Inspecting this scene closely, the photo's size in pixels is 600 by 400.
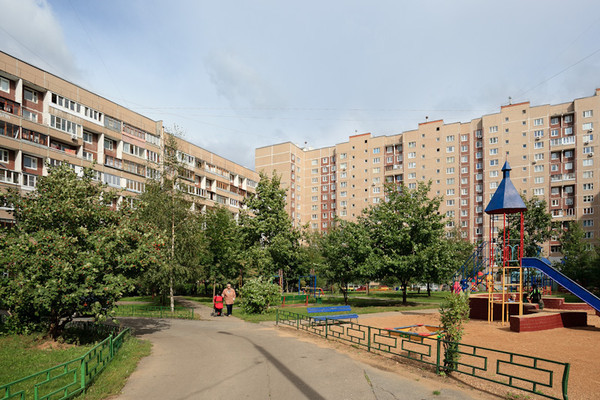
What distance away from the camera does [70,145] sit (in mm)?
41562

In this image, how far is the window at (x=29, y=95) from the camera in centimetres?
3747

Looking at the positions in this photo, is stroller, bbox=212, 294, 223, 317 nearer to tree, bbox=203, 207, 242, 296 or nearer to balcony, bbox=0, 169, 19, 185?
tree, bbox=203, 207, 242, 296

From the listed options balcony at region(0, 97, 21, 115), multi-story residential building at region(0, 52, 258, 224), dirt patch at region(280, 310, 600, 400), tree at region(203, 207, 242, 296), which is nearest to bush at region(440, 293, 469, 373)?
dirt patch at region(280, 310, 600, 400)

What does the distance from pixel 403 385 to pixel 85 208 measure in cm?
1233

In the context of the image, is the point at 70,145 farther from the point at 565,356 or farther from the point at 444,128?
the point at 444,128

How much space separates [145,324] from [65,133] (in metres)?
28.5

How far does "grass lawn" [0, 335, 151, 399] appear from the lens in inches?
360

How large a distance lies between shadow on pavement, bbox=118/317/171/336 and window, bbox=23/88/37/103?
27.5 meters

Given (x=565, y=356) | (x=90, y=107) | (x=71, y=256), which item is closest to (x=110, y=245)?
(x=71, y=256)

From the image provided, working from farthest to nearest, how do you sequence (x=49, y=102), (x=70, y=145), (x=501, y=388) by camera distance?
(x=70, y=145) → (x=49, y=102) → (x=501, y=388)

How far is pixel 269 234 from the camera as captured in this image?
35.8 m

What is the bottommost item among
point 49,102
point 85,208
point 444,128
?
point 85,208

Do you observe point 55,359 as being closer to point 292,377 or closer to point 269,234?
point 292,377

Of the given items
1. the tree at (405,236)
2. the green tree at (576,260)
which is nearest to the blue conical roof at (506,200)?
the tree at (405,236)
